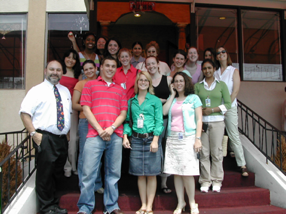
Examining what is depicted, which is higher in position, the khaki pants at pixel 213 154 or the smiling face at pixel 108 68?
the smiling face at pixel 108 68

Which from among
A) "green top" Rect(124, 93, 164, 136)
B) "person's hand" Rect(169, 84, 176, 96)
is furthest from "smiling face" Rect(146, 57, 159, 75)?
"green top" Rect(124, 93, 164, 136)

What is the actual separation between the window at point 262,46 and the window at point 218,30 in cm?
32

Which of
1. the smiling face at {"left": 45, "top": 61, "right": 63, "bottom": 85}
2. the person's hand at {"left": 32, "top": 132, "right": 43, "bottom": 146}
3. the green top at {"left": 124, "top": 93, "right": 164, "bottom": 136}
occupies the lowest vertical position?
the person's hand at {"left": 32, "top": 132, "right": 43, "bottom": 146}

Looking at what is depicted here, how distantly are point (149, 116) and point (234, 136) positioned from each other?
1.68 m

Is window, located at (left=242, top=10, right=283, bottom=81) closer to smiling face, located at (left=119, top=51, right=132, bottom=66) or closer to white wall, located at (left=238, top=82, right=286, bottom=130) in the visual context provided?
white wall, located at (left=238, top=82, right=286, bottom=130)

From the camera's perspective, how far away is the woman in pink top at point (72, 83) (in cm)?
404

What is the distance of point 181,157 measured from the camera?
3.39 m

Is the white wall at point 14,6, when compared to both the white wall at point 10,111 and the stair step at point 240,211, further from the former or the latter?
the stair step at point 240,211

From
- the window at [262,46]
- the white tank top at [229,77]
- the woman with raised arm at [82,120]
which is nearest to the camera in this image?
the woman with raised arm at [82,120]

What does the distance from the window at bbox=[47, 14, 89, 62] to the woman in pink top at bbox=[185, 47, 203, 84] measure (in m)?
3.06

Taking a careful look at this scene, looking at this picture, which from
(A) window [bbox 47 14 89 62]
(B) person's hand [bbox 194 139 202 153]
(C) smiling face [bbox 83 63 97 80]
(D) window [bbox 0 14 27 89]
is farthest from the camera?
(A) window [bbox 47 14 89 62]

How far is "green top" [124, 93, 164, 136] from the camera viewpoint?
3416mm

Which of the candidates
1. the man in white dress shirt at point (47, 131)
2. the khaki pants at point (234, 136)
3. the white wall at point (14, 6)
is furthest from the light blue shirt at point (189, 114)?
the white wall at point (14, 6)

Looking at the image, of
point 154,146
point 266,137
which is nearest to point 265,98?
point 266,137
